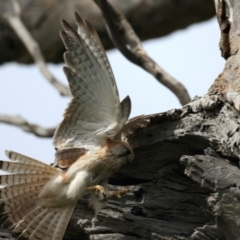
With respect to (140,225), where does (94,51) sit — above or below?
above

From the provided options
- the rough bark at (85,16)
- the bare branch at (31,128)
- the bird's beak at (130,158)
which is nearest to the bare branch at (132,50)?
the bare branch at (31,128)

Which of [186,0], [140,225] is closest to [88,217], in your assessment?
[140,225]

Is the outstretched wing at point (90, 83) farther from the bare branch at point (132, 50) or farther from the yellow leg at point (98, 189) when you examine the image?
the bare branch at point (132, 50)

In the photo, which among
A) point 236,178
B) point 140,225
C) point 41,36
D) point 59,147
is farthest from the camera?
point 41,36

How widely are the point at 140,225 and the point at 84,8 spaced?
10.1ft

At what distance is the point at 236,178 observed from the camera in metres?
2.48

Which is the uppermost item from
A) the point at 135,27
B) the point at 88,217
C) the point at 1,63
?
the point at 135,27

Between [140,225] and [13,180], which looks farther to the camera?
[13,180]

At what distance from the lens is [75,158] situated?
9.83 ft

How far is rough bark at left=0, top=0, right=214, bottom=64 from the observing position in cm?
541

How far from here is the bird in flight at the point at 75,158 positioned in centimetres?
284

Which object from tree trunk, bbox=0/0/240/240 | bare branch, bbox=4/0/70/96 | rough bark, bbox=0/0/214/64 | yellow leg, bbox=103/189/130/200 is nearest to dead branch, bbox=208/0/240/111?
tree trunk, bbox=0/0/240/240

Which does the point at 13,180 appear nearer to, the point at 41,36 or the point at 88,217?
the point at 88,217

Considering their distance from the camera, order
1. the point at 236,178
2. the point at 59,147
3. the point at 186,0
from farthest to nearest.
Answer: the point at 186,0, the point at 59,147, the point at 236,178
